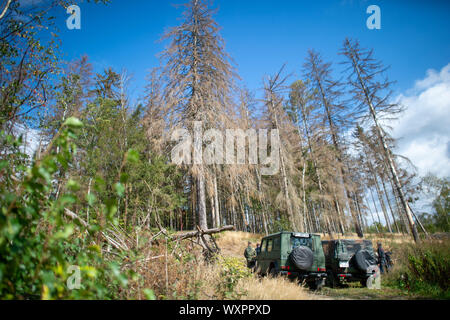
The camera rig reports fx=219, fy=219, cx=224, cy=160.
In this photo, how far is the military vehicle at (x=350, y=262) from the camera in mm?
8586

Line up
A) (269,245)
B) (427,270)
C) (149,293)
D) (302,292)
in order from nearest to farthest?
(149,293)
(302,292)
(427,270)
(269,245)

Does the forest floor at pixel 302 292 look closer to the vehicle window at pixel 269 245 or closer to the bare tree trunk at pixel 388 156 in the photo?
the vehicle window at pixel 269 245

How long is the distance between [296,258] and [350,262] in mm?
2952

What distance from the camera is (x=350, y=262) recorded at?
895cm

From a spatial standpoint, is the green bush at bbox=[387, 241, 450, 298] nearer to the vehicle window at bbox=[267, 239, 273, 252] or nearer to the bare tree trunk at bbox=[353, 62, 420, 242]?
the vehicle window at bbox=[267, 239, 273, 252]

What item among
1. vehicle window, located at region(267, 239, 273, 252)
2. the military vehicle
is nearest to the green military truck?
vehicle window, located at region(267, 239, 273, 252)

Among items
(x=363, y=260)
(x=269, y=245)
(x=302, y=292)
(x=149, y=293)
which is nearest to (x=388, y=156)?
(x=363, y=260)

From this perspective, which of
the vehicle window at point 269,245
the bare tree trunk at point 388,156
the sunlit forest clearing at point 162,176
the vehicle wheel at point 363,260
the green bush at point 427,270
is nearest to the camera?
the sunlit forest clearing at point 162,176

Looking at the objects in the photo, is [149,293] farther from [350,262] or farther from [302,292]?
[350,262]

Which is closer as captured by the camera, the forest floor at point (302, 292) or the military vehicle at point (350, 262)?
the forest floor at point (302, 292)

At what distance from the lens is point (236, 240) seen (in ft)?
59.3

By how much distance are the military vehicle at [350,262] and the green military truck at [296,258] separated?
1.05 meters

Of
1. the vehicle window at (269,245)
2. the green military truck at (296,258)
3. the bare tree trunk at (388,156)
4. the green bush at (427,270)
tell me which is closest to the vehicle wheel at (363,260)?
the green bush at (427,270)

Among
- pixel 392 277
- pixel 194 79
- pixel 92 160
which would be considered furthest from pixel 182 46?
pixel 392 277
